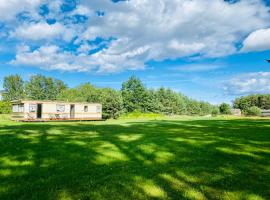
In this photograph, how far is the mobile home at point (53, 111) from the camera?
31891 millimetres

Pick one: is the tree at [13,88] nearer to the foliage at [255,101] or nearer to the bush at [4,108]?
the bush at [4,108]

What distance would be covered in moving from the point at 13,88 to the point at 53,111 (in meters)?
62.3

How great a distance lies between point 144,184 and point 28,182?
218cm

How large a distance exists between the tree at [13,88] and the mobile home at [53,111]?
185ft

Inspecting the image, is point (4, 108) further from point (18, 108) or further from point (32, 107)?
point (32, 107)

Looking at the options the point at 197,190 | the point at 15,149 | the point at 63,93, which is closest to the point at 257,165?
the point at 197,190

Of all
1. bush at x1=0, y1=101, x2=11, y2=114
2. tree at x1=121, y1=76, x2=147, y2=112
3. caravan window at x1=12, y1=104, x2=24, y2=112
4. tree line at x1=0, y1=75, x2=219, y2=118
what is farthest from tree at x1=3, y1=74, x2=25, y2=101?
caravan window at x1=12, y1=104, x2=24, y2=112

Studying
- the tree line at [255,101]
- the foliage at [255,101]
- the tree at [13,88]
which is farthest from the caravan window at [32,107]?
the foliage at [255,101]

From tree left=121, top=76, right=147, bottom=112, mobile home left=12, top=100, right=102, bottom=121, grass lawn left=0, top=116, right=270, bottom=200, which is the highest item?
tree left=121, top=76, right=147, bottom=112

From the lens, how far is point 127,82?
2712 inches

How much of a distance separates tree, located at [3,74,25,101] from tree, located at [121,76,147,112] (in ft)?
137

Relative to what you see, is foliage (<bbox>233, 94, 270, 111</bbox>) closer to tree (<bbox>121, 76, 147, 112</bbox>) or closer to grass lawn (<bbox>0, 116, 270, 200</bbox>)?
tree (<bbox>121, 76, 147, 112</bbox>)

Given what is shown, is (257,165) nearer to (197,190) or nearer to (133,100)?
(197,190)

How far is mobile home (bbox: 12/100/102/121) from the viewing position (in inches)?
1256
